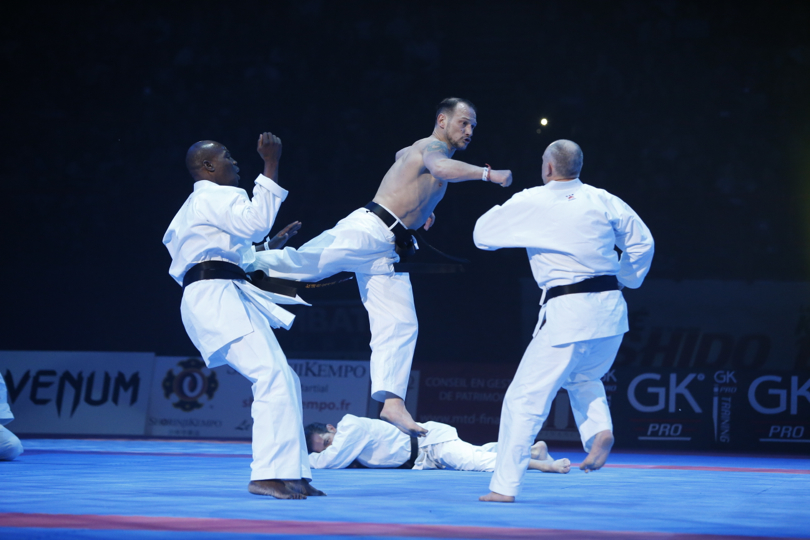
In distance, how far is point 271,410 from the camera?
3.27 metres

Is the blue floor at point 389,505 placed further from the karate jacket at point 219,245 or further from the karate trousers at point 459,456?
the karate jacket at point 219,245

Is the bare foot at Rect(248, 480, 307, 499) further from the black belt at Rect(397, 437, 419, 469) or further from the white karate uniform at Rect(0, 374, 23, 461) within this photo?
the white karate uniform at Rect(0, 374, 23, 461)

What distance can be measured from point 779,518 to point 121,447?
568 cm

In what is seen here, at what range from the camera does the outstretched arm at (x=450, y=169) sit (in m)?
3.42

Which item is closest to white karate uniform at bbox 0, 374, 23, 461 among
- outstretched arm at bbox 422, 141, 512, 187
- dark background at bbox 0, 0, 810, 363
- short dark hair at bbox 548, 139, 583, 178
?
outstretched arm at bbox 422, 141, 512, 187

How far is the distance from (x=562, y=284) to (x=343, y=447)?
2.35 metres

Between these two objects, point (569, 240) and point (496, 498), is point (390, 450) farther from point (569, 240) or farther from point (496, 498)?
point (569, 240)

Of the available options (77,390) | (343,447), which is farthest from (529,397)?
(77,390)

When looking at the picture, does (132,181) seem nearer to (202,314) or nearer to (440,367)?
(440,367)

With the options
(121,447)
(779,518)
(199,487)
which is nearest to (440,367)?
(121,447)

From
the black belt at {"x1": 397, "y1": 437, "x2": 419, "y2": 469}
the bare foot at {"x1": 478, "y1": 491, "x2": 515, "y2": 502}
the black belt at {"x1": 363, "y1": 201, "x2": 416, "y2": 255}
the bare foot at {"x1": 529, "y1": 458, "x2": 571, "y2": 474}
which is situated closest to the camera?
the bare foot at {"x1": 478, "y1": 491, "x2": 515, "y2": 502}

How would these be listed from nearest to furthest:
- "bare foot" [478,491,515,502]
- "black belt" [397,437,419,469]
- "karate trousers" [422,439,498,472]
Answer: "bare foot" [478,491,515,502] < "karate trousers" [422,439,498,472] < "black belt" [397,437,419,469]

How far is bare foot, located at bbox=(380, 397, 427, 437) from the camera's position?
3879 mm

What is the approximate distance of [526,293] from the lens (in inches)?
359
